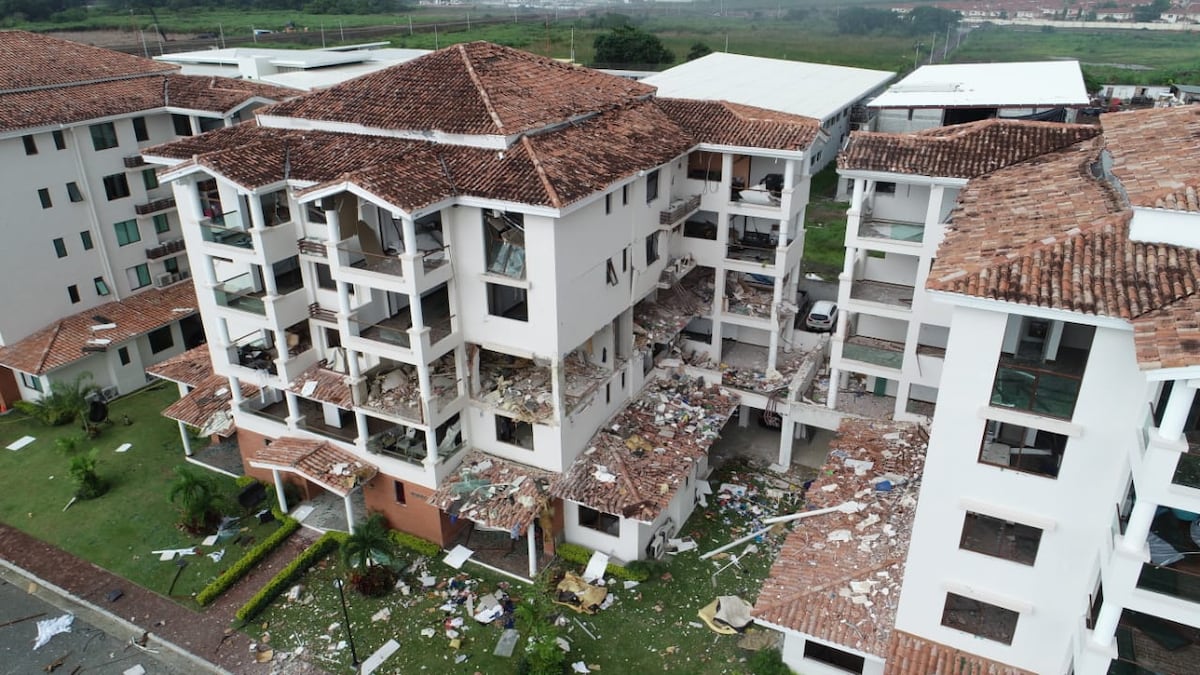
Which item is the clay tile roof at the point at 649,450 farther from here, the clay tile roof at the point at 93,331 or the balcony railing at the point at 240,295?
the clay tile roof at the point at 93,331

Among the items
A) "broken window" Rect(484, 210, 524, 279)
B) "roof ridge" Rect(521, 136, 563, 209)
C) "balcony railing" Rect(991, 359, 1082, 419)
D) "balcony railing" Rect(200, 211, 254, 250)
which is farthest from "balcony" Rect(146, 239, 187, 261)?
"balcony railing" Rect(991, 359, 1082, 419)

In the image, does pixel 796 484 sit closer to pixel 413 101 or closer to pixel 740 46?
pixel 413 101

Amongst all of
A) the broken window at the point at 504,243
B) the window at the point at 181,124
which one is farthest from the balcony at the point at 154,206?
the broken window at the point at 504,243

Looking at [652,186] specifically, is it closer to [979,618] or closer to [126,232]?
[979,618]

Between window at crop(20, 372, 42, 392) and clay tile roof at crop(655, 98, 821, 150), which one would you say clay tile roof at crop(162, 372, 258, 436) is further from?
clay tile roof at crop(655, 98, 821, 150)

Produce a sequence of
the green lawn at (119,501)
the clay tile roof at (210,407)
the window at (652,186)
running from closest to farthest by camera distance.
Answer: the green lawn at (119,501) < the window at (652,186) < the clay tile roof at (210,407)

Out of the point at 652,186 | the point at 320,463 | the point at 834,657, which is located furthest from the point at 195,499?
the point at 834,657
